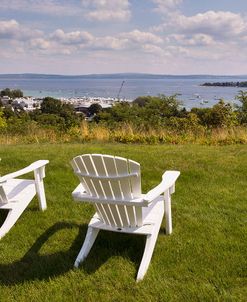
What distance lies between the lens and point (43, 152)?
717cm

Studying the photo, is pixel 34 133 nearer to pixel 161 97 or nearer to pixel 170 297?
pixel 170 297

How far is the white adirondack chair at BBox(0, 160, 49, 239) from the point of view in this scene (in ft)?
12.2

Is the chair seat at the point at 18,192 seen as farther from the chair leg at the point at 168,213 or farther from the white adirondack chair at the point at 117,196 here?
the chair leg at the point at 168,213

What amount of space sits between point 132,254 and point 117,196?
62 centimetres

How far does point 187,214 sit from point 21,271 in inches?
74.3

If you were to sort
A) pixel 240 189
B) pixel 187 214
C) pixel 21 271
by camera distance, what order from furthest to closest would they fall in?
pixel 240 189, pixel 187 214, pixel 21 271

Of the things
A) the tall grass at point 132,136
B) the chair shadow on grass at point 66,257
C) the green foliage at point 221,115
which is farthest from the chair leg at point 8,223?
the green foliage at point 221,115

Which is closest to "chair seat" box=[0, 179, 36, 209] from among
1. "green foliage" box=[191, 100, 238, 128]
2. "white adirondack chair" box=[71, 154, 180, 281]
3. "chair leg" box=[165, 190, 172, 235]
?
"white adirondack chair" box=[71, 154, 180, 281]

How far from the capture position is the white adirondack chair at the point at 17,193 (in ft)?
12.2

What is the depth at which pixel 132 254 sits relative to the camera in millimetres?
3357

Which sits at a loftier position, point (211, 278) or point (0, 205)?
point (0, 205)

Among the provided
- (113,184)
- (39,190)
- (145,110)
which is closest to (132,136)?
(39,190)

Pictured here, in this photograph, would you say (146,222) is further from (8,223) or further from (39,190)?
(39,190)

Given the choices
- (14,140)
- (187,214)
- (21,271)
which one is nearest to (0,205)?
(21,271)
